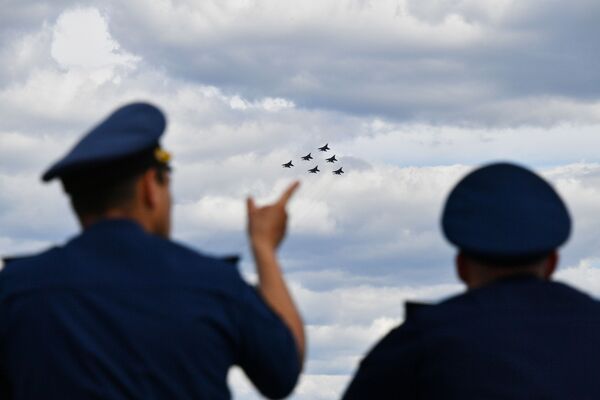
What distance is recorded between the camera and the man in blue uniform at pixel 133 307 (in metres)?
4.66

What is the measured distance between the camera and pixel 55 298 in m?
4.84

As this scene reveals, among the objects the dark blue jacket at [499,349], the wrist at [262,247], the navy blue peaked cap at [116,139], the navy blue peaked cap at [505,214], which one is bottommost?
the dark blue jacket at [499,349]

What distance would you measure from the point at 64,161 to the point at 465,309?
7.12ft

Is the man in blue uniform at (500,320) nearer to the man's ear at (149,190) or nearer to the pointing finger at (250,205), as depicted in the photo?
the pointing finger at (250,205)

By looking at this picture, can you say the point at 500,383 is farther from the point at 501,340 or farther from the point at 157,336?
the point at 157,336

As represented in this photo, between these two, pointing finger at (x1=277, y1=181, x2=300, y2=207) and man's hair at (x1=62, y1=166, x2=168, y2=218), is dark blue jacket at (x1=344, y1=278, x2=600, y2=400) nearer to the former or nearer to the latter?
pointing finger at (x1=277, y1=181, x2=300, y2=207)

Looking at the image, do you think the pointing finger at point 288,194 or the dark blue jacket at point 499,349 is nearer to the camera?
the dark blue jacket at point 499,349

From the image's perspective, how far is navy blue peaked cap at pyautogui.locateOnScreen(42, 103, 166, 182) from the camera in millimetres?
4793

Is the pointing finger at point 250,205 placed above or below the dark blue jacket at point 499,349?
above

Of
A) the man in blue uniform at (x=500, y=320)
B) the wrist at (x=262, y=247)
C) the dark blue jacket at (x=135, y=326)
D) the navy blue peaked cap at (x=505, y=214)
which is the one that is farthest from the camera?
the wrist at (x=262, y=247)

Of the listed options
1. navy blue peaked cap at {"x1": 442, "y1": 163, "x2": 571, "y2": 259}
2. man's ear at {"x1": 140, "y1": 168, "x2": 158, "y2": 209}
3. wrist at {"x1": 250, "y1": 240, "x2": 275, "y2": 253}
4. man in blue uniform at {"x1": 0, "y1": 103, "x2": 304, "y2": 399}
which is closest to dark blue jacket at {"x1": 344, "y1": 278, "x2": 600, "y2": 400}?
navy blue peaked cap at {"x1": 442, "y1": 163, "x2": 571, "y2": 259}

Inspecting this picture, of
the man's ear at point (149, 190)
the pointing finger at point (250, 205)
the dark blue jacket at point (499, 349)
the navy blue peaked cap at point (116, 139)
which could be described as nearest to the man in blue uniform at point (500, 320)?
the dark blue jacket at point (499, 349)

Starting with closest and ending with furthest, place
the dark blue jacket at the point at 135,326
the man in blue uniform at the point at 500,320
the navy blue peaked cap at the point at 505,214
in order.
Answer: the dark blue jacket at the point at 135,326, the man in blue uniform at the point at 500,320, the navy blue peaked cap at the point at 505,214

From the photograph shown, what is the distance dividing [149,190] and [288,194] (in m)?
0.79
